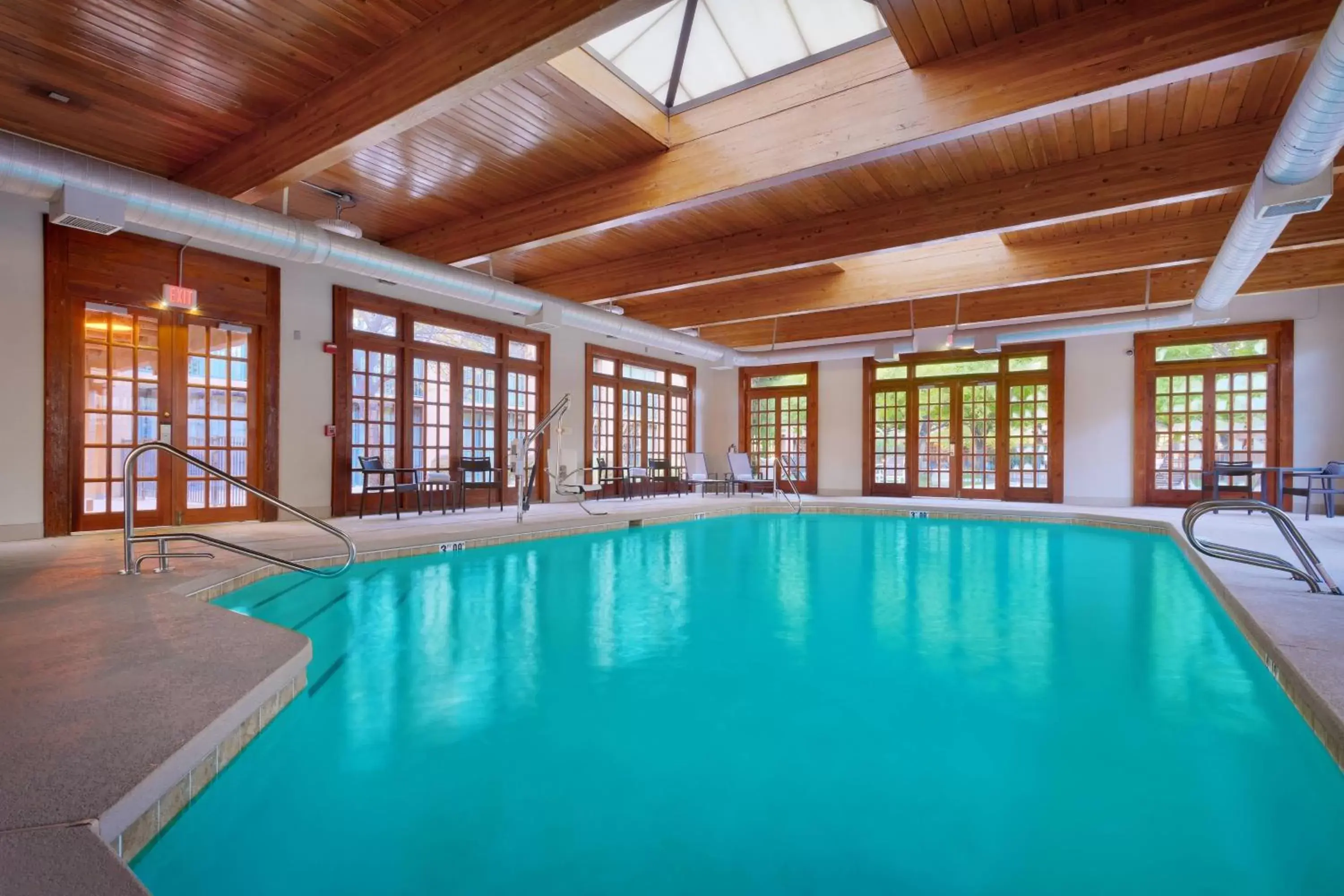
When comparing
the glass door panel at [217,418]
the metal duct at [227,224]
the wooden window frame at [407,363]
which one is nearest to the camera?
the metal duct at [227,224]

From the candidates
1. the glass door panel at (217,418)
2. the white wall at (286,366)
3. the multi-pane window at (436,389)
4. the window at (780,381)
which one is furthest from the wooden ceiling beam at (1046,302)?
the glass door panel at (217,418)

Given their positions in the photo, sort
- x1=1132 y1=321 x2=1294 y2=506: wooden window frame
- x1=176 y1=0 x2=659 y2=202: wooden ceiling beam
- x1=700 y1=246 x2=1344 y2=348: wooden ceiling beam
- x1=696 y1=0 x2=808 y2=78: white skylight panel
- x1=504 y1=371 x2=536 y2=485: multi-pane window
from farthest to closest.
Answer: x1=504 y1=371 x2=536 y2=485: multi-pane window, x1=1132 y1=321 x2=1294 y2=506: wooden window frame, x1=700 y1=246 x2=1344 y2=348: wooden ceiling beam, x1=696 y1=0 x2=808 y2=78: white skylight panel, x1=176 y1=0 x2=659 y2=202: wooden ceiling beam

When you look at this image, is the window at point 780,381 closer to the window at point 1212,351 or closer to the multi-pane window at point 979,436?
the multi-pane window at point 979,436

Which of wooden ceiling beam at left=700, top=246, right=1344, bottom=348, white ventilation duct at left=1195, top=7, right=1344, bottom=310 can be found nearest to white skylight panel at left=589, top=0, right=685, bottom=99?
white ventilation duct at left=1195, top=7, right=1344, bottom=310

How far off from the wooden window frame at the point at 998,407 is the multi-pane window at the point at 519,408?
5736 millimetres

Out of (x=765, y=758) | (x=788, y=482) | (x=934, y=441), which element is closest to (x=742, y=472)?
(x=788, y=482)

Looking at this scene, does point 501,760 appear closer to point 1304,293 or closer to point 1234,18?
Answer: point 1234,18

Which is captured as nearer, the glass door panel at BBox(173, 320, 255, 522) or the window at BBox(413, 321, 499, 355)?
the glass door panel at BBox(173, 320, 255, 522)

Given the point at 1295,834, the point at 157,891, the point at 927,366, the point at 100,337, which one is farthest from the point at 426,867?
the point at 927,366

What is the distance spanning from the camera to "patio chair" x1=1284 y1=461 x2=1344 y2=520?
7387mm

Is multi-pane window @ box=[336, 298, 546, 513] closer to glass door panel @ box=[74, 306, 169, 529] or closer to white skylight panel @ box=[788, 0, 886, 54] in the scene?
glass door panel @ box=[74, 306, 169, 529]

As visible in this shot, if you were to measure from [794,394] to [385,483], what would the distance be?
751cm

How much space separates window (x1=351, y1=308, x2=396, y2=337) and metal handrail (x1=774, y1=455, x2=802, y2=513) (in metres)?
5.43

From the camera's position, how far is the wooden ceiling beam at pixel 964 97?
324 cm
